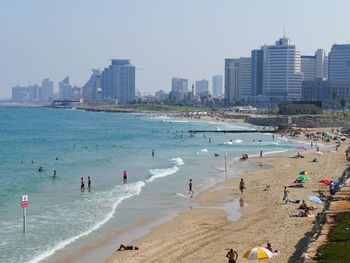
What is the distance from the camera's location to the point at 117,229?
89.6 feet

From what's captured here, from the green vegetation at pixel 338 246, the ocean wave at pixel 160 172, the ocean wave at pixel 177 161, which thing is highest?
the green vegetation at pixel 338 246

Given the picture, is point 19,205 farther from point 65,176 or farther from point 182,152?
point 182,152

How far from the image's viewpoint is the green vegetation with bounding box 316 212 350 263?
1664 cm

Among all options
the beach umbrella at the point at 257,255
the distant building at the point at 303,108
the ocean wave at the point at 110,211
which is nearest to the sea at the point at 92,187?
the ocean wave at the point at 110,211

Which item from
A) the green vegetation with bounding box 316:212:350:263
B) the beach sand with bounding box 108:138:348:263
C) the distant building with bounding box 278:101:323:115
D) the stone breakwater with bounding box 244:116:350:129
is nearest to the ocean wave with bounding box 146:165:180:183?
the beach sand with bounding box 108:138:348:263

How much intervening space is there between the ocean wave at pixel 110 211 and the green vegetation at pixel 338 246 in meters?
10.1

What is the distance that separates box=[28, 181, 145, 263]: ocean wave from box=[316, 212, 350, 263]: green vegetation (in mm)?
10130

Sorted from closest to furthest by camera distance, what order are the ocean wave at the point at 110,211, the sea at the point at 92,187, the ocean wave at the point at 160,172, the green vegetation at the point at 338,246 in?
the green vegetation at the point at 338,246
the ocean wave at the point at 110,211
the sea at the point at 92,187
the ocean wave at the point at 160,172

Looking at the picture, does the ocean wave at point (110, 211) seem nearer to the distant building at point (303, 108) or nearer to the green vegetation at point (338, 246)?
the green vegetation at point (338, 246)

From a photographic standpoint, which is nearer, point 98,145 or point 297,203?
point 297,203

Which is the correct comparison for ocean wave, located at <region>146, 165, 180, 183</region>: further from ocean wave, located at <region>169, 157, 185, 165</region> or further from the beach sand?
the beach sand

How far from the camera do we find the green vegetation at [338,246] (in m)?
16.6

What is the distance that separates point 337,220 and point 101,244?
9.23m

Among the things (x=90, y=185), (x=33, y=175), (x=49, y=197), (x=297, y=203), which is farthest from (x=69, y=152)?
(x=297, y=203)
